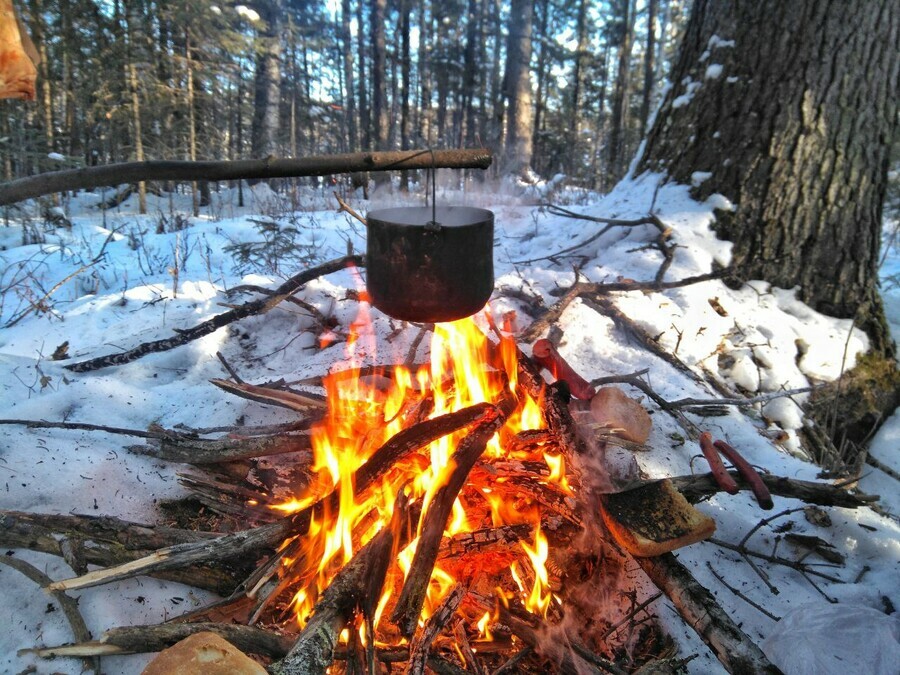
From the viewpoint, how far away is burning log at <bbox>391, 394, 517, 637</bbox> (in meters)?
1.55

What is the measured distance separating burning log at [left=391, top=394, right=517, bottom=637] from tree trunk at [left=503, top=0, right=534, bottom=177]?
1261 centimetres

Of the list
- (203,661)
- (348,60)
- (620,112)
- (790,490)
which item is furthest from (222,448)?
(348,60)

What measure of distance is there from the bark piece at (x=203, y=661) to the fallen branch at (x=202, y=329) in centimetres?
215

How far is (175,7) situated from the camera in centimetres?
966

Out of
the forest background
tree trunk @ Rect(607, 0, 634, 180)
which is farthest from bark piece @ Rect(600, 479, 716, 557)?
tree trunk @ Rect(607, 0, 634, 180)

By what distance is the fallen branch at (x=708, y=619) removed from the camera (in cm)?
137

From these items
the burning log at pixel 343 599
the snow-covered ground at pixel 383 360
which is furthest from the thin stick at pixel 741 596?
the burning log at pixel 343 599

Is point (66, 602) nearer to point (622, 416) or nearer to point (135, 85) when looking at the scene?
point (622, 416)

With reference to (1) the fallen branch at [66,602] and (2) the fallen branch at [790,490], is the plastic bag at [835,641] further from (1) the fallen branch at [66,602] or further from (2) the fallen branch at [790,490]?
(1) the fallen branch at [66,602]

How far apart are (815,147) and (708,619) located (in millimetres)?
3946

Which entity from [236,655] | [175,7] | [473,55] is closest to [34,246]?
[175,7]

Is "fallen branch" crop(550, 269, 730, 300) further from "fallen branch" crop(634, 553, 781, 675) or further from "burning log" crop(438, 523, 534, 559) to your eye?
"fallen branch" crop(634, 553, 781, 675)

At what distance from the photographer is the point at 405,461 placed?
208 centimetres

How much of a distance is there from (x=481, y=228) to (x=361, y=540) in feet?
3.80
